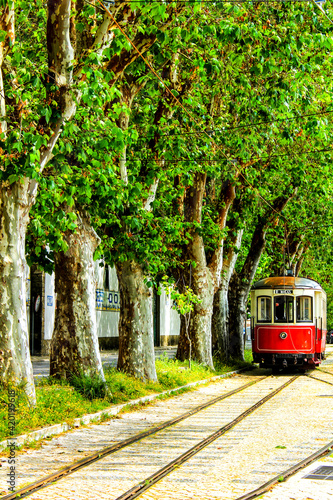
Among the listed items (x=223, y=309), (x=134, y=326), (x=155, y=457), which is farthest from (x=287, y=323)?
(x=155, y=457)

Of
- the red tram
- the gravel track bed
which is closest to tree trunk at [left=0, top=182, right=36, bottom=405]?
the gravel track bed

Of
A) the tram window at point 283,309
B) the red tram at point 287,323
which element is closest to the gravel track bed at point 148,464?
the red tram at point 287,323

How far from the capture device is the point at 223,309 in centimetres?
2456

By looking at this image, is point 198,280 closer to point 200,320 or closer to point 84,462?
point 200,320

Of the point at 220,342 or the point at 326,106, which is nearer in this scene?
the point at 326,106

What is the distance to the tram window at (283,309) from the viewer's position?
2338cm

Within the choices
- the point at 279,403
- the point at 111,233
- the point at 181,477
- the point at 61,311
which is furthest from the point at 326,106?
the point at 181,477

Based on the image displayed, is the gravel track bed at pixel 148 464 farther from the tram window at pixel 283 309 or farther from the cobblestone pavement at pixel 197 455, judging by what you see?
the tram window at pixel 283 309

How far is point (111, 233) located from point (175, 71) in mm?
4290

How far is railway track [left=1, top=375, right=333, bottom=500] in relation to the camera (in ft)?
22.0

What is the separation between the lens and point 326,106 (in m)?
19.3

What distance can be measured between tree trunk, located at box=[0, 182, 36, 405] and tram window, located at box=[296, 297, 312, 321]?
14226mm

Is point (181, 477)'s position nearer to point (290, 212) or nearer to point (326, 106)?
point (326, 106)

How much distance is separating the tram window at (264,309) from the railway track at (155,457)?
9.46 m
